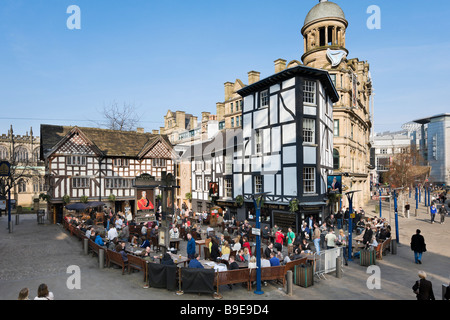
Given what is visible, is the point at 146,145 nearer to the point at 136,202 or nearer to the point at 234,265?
the point at 136,202

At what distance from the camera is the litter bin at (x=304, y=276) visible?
1129 centimetres

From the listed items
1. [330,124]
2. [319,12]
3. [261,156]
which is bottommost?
[261,156]

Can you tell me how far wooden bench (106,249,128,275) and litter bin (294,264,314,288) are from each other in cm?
750

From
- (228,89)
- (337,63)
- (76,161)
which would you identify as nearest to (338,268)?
(337,63)

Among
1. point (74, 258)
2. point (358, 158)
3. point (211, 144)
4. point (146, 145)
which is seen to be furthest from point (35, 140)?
point (358, 158)

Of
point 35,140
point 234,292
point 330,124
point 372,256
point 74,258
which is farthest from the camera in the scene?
point 35,140

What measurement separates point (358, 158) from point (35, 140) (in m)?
71.3

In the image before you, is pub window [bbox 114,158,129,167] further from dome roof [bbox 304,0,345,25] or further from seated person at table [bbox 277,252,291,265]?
dome roof [bbox 304,0,345,25]

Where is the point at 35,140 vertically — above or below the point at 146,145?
above

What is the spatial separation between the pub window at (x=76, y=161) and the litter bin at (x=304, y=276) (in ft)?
91.0

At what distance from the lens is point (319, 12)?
32594 mm

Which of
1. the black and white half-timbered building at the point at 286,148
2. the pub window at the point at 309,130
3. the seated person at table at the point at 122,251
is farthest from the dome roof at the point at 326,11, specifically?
the seated person at table at the point at 122,251
